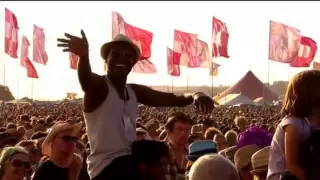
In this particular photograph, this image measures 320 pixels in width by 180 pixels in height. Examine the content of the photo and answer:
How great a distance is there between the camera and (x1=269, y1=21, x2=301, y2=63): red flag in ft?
102

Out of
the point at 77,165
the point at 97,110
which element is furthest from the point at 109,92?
the point at 77,165

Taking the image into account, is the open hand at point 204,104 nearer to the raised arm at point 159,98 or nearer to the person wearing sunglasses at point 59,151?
the raised arm at point 159,98

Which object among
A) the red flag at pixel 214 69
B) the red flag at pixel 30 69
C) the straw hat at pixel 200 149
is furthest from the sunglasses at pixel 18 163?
the red flag at pixel 214 69

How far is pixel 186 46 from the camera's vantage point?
39125mm

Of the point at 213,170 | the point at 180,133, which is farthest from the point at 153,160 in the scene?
the point at 180,133

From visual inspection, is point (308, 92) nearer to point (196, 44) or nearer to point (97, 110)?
point (97, 110)

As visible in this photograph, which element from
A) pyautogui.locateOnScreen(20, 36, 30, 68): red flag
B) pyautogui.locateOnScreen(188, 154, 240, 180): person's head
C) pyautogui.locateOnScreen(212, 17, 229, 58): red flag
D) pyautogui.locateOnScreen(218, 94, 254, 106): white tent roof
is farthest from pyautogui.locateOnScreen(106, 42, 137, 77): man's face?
pyautogui.locateOnScreen(218, 94, 254, 106): white tent roof

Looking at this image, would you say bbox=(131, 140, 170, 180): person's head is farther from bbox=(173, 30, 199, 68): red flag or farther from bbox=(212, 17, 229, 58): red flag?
bbox=(173, 30, 199, 68): red flag

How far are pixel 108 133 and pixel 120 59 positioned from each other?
43cm

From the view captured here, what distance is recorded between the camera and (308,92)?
11.9 feet

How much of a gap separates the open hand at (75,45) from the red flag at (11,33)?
28654mm

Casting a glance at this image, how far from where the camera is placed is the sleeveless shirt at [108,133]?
411 cm

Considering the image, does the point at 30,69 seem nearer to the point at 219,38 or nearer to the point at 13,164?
the point at 219,38

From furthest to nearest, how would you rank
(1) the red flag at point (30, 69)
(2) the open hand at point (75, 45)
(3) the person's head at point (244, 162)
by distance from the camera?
(1) the red flag at point (30, 69), (3) the person's head at point (244, 162), (2) the open hand at point (75, 45)
